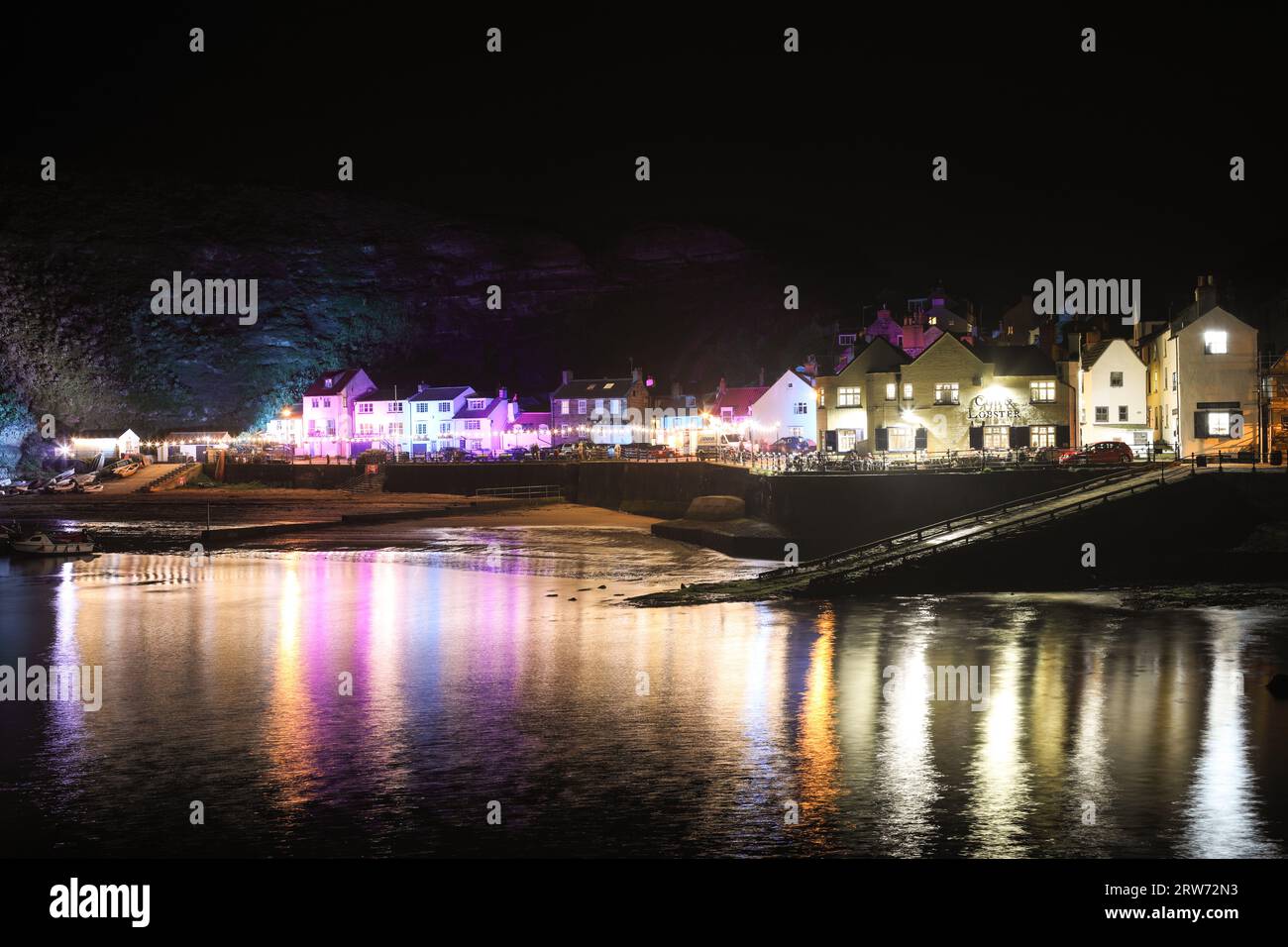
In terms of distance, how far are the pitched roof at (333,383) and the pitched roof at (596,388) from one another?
3012 centimetres

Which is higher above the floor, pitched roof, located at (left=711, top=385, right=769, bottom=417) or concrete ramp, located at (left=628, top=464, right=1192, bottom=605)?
pitched roof, located at (left=711, top=385, right=769, bottom=417)

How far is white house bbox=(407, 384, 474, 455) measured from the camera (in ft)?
409

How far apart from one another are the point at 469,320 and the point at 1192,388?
5235 inches

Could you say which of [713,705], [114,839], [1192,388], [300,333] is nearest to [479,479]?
[1192,388]

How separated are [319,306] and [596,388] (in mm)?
67813

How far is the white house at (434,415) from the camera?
125 m

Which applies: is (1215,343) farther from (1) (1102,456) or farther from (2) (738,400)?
(2) (738,400)

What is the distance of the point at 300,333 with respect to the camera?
6314 inches

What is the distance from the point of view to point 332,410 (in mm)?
135500

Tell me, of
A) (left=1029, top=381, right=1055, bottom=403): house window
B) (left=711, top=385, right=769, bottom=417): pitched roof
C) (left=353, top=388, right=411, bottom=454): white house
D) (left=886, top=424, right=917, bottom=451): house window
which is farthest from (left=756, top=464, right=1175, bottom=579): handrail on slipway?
(left=353, top=388, right=411, bottom=454): white house

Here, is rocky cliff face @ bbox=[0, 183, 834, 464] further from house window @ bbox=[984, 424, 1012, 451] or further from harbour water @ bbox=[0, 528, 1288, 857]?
harbour water @ bbox=[0, 528, 1288, 857]

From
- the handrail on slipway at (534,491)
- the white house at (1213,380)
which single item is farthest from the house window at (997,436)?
the handrail on slipway at (534,491)

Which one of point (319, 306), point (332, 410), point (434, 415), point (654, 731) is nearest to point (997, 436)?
point (654, 731)
